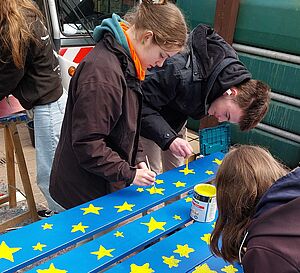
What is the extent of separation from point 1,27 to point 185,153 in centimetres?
105

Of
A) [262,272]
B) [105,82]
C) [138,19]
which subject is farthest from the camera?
[138,19]

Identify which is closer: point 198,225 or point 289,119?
point 198,225

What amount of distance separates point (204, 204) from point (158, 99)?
0.62m

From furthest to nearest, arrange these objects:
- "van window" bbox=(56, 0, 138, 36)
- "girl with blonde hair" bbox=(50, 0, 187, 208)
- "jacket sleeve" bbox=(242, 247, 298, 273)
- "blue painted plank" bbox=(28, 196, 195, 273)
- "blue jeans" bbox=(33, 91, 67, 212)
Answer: "van window" bbox=(56, 0, 138, 36), "blue jeans" bbox=(33, 91, 67, 212), "girl with blonde hair" bbox=(50, 0, 187, 208), "blue painted plank" bbox=(28, 196, 195, 273), "jacket sleeve" bbox=(242, 247, 298, 273)

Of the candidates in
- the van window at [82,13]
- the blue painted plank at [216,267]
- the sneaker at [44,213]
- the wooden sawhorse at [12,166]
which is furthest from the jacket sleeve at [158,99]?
the van window at [82,13]

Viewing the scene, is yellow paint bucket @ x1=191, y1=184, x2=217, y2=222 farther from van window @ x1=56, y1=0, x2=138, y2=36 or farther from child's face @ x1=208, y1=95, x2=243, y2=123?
van window @ x1=56, y1=0, x2=138, y2=36

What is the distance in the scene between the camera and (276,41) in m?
3.60

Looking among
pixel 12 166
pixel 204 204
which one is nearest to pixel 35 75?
pixel 12 166

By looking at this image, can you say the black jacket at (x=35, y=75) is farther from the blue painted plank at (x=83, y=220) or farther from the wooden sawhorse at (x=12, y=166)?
the blue painted plank at (x=83, y=220)

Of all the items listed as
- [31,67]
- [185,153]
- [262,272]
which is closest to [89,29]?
[31,67]

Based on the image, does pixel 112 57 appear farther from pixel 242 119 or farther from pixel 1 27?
pixel 242 119

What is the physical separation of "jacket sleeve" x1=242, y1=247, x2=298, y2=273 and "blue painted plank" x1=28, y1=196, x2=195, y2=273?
564mm

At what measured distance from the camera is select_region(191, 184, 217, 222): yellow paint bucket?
5.03ft

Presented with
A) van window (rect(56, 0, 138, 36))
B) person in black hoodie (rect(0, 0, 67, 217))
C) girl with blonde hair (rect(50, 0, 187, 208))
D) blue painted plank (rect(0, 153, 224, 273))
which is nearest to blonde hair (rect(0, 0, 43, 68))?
person in black hoodie (rect(0, 0, 67, 217))
